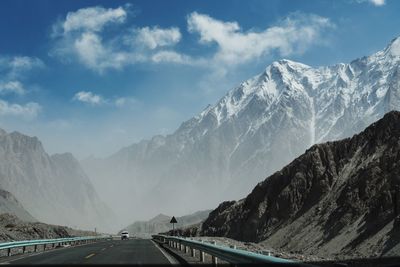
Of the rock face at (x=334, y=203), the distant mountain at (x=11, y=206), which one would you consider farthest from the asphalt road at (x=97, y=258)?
the distant mountain at (x=11, y=206)

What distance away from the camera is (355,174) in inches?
2945

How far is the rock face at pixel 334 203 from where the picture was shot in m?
58.7

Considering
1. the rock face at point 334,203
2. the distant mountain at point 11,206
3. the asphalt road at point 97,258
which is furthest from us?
the distant mountain at point 11,206

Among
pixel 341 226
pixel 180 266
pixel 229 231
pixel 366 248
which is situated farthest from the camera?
pixel 229 231

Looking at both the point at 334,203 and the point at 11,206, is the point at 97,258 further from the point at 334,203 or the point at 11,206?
the point at 11,206

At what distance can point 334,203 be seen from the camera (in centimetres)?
7212

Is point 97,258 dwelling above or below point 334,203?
below

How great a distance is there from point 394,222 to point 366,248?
426cm

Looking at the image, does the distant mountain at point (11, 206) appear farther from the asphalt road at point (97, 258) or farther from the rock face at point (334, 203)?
the asphalt road at point (97, 258)

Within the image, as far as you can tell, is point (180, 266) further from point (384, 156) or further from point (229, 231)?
point (229, 231)

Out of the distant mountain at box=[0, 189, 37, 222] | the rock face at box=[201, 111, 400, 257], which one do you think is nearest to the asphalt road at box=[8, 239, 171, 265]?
the rock face at box=[201, 111, 400, 257]

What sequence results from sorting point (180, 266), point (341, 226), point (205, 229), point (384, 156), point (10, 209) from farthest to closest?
point (10, 209), point (205, 229), point (384, 156), point (341, 226), point (180, 266)

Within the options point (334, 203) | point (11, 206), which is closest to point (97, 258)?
point (334, 203)

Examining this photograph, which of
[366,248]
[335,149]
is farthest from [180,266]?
[335,149]
